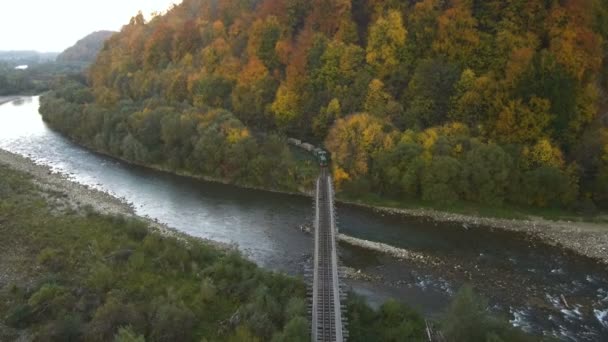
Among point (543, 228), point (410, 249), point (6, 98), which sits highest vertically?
point (6, 98)

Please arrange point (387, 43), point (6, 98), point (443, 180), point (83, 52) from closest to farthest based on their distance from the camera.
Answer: point (443, 180)
point (387, 43)
point (6, 98)
point (83, 52)

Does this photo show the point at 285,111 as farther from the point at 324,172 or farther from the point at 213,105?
the point at 324,172

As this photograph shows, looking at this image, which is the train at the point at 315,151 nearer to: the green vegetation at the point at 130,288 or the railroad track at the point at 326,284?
the railroad track at the point at 326,284

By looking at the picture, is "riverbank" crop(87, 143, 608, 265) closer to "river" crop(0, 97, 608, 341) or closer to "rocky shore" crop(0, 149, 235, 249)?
"river" crop(0, 97, 608, 341)

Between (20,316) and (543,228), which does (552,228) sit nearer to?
(543,228)

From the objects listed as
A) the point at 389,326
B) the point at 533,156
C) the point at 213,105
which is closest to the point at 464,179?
the point at 533,156

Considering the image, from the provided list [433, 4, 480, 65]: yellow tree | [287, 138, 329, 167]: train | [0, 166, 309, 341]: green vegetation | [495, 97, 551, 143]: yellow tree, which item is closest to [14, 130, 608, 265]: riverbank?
[287, 138, 329, 167]: train

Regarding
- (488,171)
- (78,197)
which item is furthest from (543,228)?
(78,197)

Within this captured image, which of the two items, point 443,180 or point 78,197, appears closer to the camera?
point 443,180
